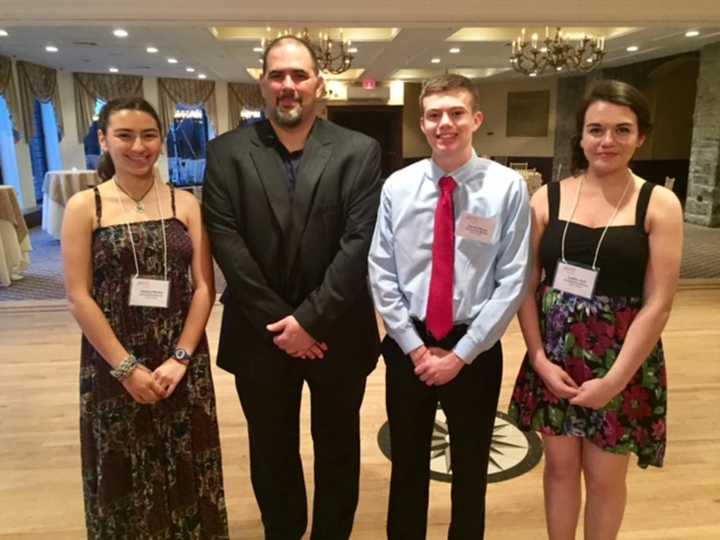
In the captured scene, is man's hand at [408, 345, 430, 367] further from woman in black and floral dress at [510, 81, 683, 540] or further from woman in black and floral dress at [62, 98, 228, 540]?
woman in black and floral dress at [62, 98, 228, 540]

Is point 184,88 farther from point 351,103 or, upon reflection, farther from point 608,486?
point 608,486

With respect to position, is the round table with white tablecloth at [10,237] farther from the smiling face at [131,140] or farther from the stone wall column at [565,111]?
the stone wall column at [565,111]

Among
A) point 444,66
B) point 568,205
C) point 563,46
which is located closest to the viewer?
point 568,205

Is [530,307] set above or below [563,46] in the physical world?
below

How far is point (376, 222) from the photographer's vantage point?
174 cm

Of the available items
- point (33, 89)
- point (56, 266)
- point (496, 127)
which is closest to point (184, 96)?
point (33, 89)

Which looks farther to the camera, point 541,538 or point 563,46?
point 563,46

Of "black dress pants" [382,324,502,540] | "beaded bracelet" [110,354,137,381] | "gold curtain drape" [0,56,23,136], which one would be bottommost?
"black dress pants" [382,324,502,540]

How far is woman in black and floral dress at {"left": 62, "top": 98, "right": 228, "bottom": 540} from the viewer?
5.29 feet

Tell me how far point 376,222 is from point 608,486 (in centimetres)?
104

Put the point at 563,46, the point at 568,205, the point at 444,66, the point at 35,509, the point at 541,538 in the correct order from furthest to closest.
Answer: the point at 444,66
the point at 563,46
the point at 35,509
the point at 541,538
the point at 568,205

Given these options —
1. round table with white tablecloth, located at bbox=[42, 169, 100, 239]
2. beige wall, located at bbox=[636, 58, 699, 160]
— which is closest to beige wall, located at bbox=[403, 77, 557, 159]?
beige wall, located at bbox=[636, 58, 699, 160]

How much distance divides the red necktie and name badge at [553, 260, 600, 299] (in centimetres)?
→ 30

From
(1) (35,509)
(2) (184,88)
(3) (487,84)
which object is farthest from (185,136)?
(1) (35,509)
